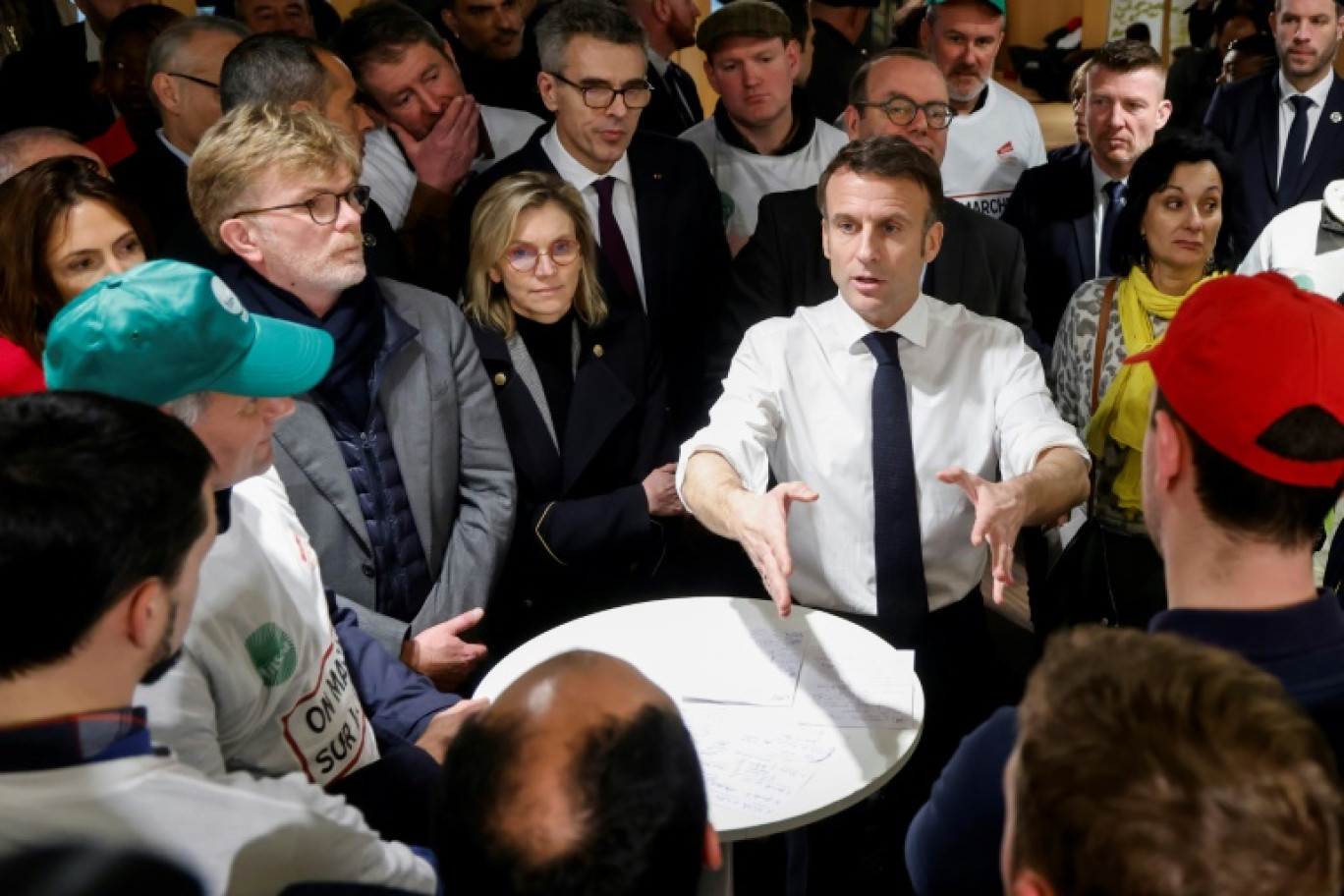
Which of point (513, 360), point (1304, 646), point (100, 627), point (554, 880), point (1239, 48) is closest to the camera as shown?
point (554, 880)

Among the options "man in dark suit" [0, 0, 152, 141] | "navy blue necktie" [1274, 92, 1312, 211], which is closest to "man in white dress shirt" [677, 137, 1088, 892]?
"navy blue necktie" [1274, 92, 1312, 211]

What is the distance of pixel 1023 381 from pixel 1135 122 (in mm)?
1675

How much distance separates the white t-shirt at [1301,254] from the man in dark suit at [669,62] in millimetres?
2032

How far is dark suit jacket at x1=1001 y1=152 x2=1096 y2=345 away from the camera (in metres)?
3.68

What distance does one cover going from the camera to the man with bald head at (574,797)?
0.95 m

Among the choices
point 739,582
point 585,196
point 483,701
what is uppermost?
point 585,196

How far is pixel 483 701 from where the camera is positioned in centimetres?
199

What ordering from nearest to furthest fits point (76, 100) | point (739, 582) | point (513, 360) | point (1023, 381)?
point (1023, 381) < point (513, 360) < point (739, 582) < point (76, 100)

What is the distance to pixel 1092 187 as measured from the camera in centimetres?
373

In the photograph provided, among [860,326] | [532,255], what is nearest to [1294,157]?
[860,326]

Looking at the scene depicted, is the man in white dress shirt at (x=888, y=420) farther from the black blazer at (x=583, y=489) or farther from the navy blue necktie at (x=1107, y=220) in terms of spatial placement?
the navy blue necktie at (x=1107, y=220)

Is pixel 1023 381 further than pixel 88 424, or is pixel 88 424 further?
pixel 1023 381

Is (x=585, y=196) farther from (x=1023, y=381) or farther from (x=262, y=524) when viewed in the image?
(x=262, y=524)

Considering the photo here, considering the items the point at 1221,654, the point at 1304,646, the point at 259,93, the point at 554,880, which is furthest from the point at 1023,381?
the point at 259,93
